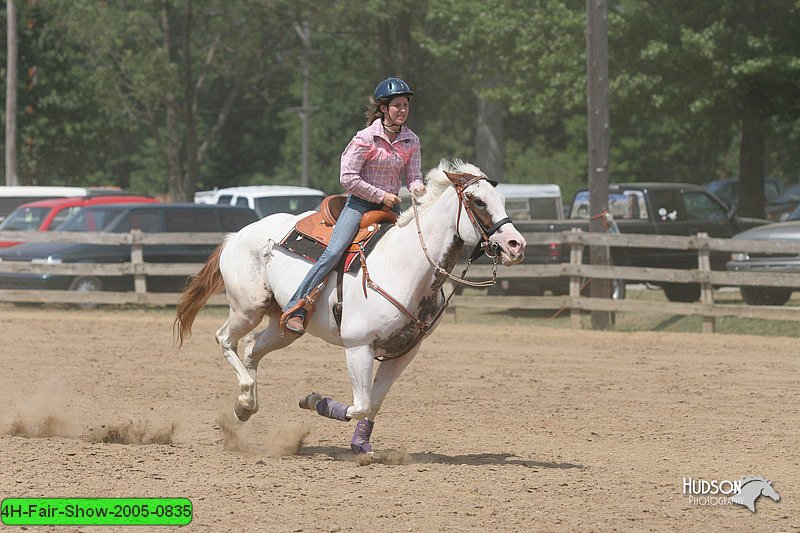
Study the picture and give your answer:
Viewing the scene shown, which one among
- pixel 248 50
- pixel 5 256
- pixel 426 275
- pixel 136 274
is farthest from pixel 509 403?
pixel 248 50

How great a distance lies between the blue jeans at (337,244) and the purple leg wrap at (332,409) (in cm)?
62

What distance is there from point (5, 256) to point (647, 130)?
41994 millimetres

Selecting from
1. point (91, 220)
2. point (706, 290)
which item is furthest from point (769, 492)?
point (91, 220)

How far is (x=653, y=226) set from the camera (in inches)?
838

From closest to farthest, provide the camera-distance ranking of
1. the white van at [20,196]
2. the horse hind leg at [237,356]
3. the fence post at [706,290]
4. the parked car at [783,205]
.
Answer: the horse hind leg at [237,356] → the fence post at [706,290] → the white van at [20,196] → the parked car at [783,205]

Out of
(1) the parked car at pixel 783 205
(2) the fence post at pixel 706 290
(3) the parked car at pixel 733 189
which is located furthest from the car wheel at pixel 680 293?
(3) the parked car at pixel 733 189

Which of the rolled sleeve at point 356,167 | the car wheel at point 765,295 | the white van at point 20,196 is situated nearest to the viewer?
the rolled sleeve at point 356,167

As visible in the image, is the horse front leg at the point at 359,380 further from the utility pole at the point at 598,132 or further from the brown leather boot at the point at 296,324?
the utility pole at the point at 598,132

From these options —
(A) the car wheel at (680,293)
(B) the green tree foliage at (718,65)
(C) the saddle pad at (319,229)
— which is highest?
(B) the green tree foliage at (718,65)

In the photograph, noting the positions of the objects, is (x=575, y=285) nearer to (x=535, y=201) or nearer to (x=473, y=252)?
(x=535, y=201)

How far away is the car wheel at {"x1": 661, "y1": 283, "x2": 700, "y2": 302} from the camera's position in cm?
2072

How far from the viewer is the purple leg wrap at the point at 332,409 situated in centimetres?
824

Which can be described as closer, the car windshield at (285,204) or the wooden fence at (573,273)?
the wooden fence at (573,273)

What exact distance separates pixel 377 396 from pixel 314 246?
3.80ft
